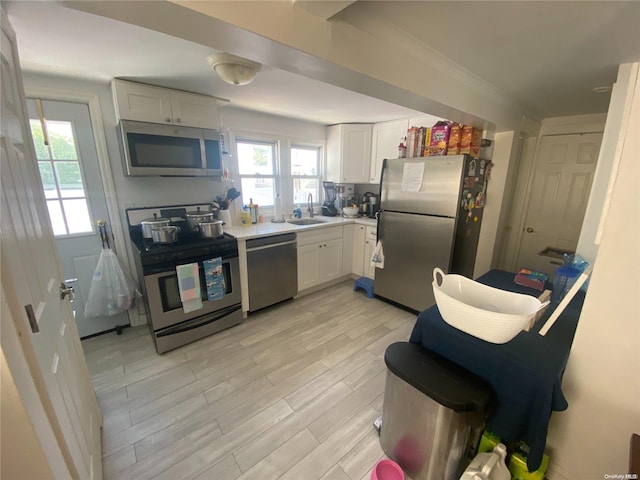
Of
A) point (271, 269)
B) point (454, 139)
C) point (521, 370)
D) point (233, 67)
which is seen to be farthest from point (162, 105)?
point (521, 370)

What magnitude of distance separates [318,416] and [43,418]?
1361 millimetres

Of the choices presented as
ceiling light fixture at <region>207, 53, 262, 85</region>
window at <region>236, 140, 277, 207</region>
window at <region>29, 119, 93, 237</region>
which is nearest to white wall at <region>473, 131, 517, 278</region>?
ceiling light fixture at <region>207, 53, 262, 85</region>

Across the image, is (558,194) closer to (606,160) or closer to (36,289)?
(606,160)

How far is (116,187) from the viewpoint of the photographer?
2.29 meters

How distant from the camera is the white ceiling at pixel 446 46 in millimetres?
1121

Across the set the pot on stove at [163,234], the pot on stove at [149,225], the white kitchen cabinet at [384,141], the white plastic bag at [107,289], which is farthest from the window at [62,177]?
the white kitchen cabinet at [384,141]

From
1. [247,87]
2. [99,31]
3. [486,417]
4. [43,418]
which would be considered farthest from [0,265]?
[247,87]

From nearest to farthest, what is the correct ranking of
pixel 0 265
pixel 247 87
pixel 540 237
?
pixel 0 265
pixel 247 87
pixel 540 237

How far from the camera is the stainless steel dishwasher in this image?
263 cm

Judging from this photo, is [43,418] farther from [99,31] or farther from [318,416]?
[99,31]

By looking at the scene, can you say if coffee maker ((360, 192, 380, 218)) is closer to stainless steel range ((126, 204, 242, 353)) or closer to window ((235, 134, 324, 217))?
window ((235, 134, 324, 217))

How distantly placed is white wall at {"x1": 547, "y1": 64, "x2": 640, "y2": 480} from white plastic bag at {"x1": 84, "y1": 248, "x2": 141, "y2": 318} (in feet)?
10.1

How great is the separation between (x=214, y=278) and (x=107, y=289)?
93 centimetres

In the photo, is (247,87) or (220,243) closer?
(247,87)
